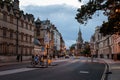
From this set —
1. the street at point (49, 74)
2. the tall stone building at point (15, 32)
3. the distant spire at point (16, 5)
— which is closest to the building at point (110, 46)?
the street at point (49, 74)

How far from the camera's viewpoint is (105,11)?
93.4ft

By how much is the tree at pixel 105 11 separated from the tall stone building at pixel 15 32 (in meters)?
39.3

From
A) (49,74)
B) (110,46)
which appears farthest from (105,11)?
(110,46)

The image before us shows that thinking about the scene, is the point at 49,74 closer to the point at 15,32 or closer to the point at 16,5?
the point at 15,32

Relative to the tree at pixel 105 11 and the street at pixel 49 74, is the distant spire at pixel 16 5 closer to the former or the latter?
the street at pixel 49 74

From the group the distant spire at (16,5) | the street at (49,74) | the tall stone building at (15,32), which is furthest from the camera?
the distant spire at (16,5)

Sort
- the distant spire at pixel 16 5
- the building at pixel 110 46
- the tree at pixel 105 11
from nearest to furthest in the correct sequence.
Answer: the tree at pixel 105 11
the distant spire at pixel 16 5
the building at pixel 110 46

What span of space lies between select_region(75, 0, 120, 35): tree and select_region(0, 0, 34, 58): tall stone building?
39.3 meters

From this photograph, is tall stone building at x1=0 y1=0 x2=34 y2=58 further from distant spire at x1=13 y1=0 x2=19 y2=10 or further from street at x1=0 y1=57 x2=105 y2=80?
street at x1=0 y1=57 x2=105 y2=80

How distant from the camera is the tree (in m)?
27.2

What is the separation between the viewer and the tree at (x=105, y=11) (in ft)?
89.4

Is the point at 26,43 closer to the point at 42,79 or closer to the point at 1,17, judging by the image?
the point at 1,17

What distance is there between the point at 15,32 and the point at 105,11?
55.0m

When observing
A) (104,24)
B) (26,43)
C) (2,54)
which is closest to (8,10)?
(2,54)
